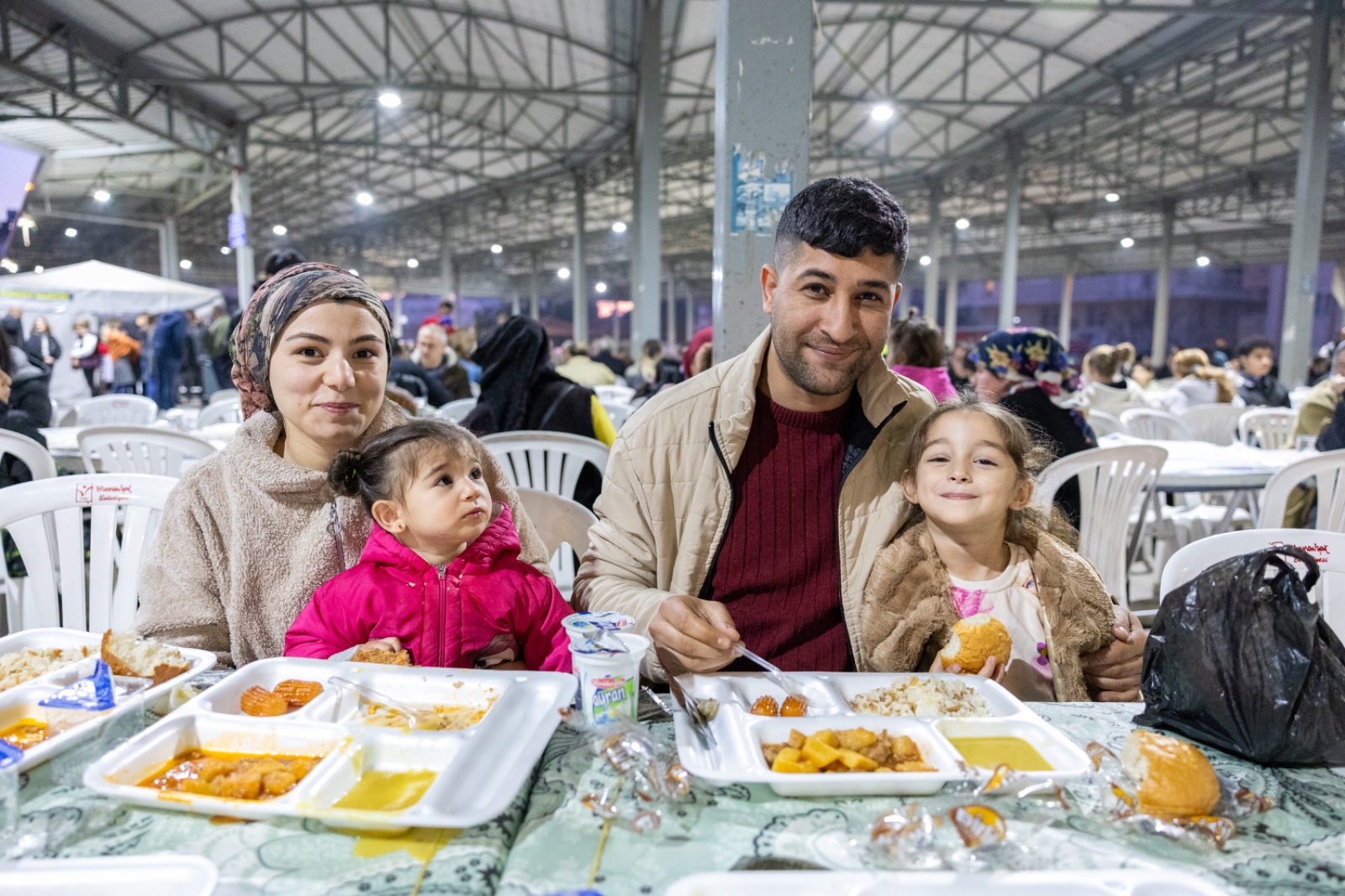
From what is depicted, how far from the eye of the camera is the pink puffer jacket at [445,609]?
1.77 m

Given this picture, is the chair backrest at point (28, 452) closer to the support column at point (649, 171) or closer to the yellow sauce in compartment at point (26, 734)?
the yellow sauce in compartment at point (26, 734)

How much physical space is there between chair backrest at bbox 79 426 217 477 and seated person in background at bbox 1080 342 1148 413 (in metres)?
7.44

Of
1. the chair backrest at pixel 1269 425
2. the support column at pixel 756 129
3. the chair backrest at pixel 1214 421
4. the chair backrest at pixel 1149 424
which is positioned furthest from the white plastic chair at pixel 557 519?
the chair backrest at pixel 1214 421

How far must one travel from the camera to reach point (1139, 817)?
1.09 m

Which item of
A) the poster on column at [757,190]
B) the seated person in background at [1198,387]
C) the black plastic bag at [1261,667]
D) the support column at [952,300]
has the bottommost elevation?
the black plastic bag at [1261,667]

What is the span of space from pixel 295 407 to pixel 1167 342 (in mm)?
26868

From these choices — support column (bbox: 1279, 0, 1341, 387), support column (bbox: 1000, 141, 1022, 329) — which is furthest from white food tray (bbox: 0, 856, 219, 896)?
support column (bbox: 1000, 141, 1022, 329)

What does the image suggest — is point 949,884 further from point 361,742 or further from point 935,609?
point 935,609

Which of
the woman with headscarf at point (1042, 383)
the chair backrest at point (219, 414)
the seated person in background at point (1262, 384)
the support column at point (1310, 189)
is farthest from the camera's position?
the support column at point (1310, 189)

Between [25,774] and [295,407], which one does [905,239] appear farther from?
[25,774]

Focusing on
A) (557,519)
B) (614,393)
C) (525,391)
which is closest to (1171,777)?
(557,519)

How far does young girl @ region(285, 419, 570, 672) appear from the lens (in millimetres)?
1775

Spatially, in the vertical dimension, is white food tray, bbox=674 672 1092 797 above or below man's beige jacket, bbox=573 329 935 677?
below

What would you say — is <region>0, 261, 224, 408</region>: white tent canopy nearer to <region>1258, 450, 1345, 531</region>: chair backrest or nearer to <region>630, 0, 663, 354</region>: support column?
<region>630, 0, 663, 354</region>: support column
